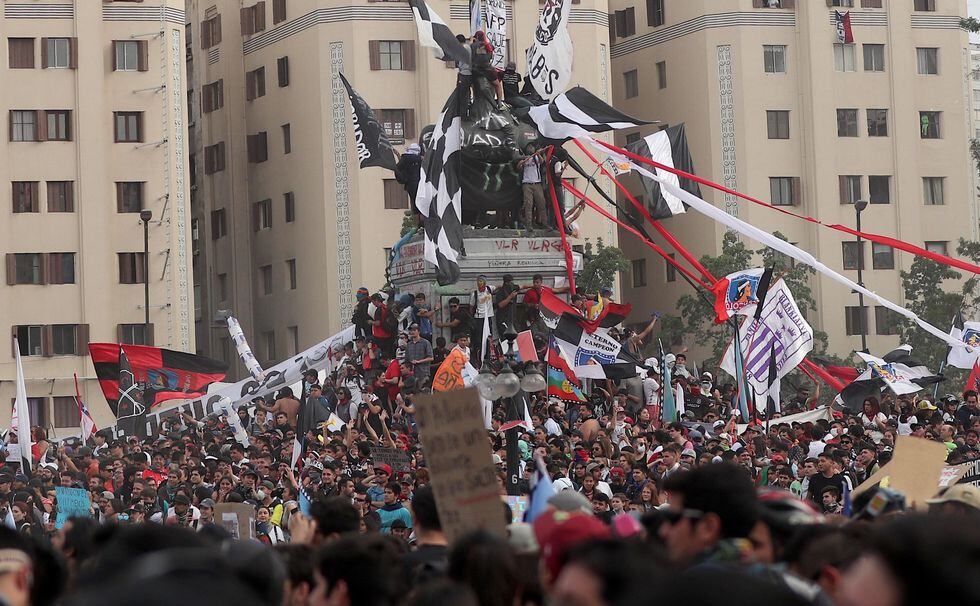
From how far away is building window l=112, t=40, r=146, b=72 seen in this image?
56562 mm

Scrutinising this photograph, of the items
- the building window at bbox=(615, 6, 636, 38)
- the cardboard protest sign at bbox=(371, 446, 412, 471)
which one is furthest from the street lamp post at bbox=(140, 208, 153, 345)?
the cardboard protest sign at bbox=(371, 446, 412, 471)

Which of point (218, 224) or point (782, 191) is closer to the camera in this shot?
point (782, 191)

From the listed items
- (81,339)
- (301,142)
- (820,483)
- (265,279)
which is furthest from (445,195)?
(265,279)

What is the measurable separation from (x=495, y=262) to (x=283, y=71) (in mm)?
30278

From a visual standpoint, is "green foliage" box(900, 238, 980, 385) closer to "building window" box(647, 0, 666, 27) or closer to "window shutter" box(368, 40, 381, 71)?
"building window" box(647, 0, 666, 27)

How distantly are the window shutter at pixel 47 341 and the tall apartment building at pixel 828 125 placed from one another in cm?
2014

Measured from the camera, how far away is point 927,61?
63.7m

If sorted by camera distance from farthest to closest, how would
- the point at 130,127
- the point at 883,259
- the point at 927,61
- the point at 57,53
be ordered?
the point at 927,61 → the point at 883,259 → the point at 130,127 → the point at 57,53

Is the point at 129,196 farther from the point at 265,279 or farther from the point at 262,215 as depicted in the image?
the point at 265,279

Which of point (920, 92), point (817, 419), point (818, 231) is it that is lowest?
point (817, 419)

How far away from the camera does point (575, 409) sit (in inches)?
1033

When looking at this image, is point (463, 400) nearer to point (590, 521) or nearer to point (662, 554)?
point (590, 521)

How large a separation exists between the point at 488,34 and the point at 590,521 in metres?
26.0

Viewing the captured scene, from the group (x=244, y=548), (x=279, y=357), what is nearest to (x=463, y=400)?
(x=244, y=548)
